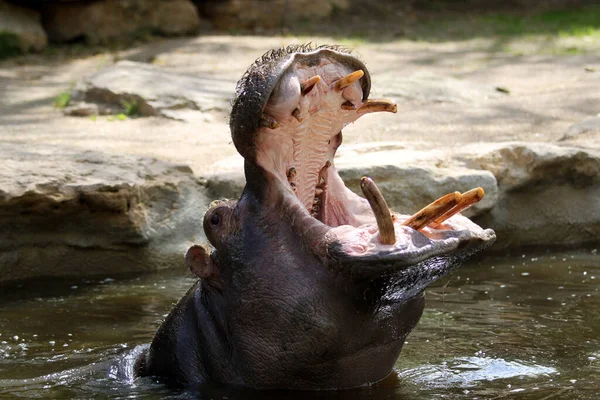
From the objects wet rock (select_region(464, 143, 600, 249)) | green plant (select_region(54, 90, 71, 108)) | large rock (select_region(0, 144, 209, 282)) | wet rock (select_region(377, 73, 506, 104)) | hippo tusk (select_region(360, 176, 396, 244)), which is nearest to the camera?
hippo tusk (select_region(360, 176, 396, 244))

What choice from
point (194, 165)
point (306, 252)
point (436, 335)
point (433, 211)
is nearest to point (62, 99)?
point (194, 165)

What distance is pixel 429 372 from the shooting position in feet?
13.5

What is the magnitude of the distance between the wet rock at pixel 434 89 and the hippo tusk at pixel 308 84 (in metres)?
6.55

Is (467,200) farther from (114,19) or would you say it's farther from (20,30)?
(114,19)

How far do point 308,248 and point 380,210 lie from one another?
428 mm

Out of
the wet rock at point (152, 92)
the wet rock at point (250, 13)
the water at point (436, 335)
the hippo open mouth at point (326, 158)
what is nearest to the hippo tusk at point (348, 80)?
the hippo open mouth at point (326, 158)

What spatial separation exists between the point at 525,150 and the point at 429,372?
9.88ft

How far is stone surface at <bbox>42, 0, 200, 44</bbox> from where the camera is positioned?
1453 cm

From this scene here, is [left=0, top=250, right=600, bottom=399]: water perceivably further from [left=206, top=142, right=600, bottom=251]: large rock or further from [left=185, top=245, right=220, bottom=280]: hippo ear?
[left=185, top=245, right=220, bottom=280]: hippo ear

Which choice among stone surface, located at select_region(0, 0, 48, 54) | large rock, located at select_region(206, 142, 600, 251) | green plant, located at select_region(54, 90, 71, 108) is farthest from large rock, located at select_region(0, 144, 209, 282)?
stone surface, located at select_region(0, 0, 48, 54)

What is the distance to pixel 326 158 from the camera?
3.79 m

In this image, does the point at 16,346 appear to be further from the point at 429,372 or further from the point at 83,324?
the point at 429,372

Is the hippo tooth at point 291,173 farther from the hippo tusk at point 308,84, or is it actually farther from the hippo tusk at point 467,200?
the hippo tusk at point 467,200

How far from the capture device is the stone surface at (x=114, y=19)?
14.5 metres
